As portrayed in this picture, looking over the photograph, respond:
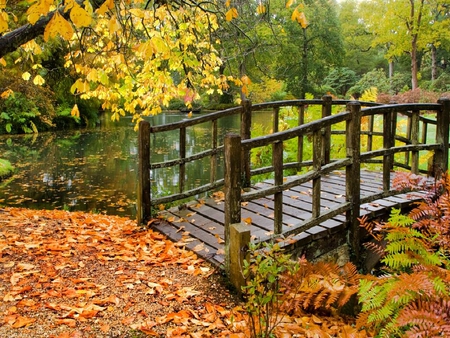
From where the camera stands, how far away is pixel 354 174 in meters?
4.70

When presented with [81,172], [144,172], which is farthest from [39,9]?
[81,172]

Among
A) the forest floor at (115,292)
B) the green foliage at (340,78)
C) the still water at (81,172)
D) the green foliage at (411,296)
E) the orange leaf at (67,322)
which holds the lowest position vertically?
the still water at (81,172)

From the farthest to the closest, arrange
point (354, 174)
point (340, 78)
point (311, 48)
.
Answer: point (340, 78)
point (311, 48)
point (354, 174)

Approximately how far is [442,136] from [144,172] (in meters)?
4.16

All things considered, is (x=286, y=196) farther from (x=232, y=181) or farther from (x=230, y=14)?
(x=230, y=14)

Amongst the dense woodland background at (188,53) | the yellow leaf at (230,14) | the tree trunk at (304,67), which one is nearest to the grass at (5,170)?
the dense woodland background at (188,53)

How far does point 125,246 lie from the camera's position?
4.64m

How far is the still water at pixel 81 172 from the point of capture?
9.54 m

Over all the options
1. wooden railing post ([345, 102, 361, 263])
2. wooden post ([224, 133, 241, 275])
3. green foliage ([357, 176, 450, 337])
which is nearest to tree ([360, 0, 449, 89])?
wooden railing post ([345, 102, 361, 263])

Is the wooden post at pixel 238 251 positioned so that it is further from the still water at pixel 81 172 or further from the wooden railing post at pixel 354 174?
→ the still water at pixel 81 172

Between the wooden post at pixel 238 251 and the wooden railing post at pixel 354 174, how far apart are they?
1.66 m

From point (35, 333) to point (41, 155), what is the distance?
14.4 metres

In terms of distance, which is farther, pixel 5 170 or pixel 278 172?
pixel 5 170

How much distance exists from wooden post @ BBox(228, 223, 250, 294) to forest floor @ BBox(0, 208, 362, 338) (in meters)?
0.14
